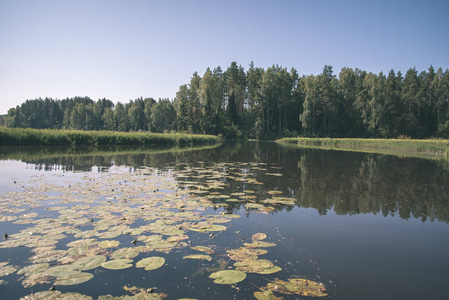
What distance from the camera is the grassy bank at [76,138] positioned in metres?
21.1

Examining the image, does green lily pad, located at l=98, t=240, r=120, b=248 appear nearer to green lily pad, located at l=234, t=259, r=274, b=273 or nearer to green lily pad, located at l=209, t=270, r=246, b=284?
green lily pad, located at l=209, t=270, r=246, b=284

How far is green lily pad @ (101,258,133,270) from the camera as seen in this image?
10.0ft

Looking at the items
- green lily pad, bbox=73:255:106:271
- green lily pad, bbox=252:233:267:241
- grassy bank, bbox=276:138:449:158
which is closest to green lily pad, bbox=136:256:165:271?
green lily pad, bbox=73:255:106:271

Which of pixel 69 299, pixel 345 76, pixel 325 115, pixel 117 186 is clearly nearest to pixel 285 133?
pixel 325 115

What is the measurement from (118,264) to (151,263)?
1.29 ft

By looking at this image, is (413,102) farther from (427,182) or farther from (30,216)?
(30,216)

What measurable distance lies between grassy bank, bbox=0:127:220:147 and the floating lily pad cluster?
17.5 m

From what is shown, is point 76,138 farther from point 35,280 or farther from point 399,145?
point 399,145

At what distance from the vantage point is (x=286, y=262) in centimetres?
345

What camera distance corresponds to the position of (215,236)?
4.26 metres

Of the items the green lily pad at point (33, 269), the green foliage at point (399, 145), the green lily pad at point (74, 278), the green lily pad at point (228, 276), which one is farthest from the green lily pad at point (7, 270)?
the green foliage at point (399, 145)

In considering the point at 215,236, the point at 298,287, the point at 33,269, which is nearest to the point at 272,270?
the point at 298,287

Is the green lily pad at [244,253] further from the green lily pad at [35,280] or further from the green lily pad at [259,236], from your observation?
the green lily pad at [35,280]

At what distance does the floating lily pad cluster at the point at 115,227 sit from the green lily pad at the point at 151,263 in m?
0.01
